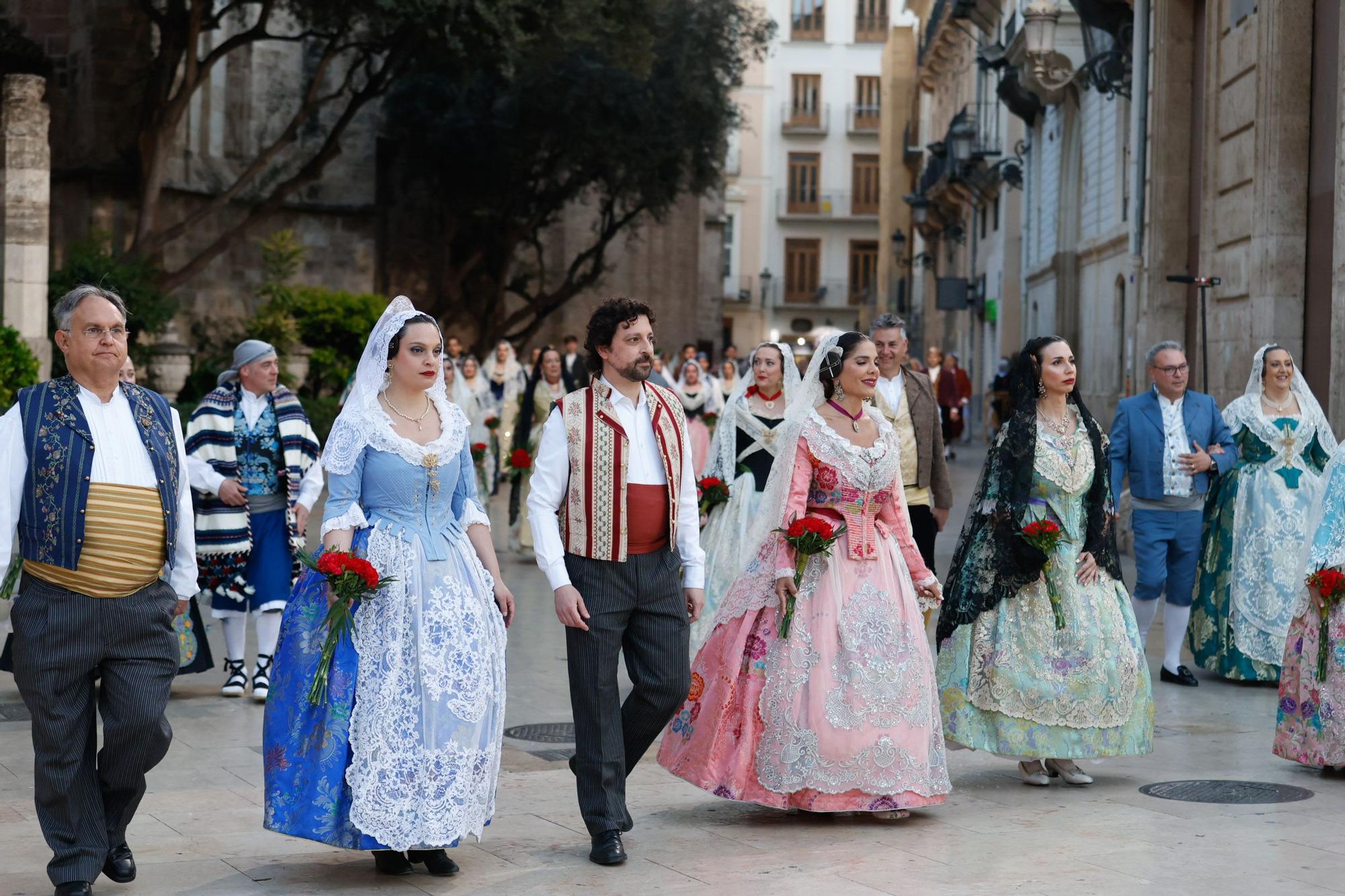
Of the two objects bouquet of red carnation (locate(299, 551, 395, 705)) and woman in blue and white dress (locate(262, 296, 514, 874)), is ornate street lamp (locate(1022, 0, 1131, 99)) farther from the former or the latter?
bouquet of red carnation (locate(299, 551, 395, 705))

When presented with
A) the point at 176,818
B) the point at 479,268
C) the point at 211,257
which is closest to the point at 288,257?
the point at 211,257

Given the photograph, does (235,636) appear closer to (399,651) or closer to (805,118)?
(399,651)

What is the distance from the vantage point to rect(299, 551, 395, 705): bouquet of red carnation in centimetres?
568

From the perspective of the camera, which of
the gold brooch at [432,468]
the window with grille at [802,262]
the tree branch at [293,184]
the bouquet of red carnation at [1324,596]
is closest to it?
the gold brooch at [432,468]

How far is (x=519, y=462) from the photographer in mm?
15586

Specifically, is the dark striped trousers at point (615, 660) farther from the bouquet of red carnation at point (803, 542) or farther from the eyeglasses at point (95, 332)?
the eyeglasses at point (95, 332)

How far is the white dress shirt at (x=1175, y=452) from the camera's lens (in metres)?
10.2

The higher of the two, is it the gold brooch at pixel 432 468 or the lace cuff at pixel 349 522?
the gold brooch at pixel 432 468

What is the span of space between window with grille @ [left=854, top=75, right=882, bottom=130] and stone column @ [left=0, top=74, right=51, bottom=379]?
2335 inches

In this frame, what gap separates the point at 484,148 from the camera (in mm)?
33812

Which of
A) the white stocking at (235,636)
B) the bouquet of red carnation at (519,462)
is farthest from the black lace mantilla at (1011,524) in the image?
the bouquet of red carnation at (519,462)

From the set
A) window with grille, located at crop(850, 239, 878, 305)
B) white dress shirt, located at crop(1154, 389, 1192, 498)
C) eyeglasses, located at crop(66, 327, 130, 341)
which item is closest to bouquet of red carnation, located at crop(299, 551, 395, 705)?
eyeglasses, located at crop(66, 327, 130, 341)

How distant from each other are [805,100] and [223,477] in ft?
233

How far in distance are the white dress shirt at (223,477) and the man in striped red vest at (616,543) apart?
9.45 ft
